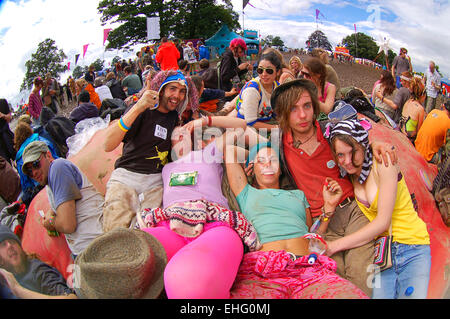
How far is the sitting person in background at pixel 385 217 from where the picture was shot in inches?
66.2

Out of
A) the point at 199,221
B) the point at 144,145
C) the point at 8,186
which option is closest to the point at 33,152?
the point at 144,145

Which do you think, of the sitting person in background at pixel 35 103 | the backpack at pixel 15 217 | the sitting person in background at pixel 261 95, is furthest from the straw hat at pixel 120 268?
→ the sitting person in background at pixel 35 103

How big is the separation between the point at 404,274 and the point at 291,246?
0.62 meters

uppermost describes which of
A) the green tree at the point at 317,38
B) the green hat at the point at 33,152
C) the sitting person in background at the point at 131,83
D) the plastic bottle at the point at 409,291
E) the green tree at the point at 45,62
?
the green tree at the point at 317,38

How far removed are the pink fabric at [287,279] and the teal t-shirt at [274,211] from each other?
6.6 inches

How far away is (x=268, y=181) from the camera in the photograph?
2.08m

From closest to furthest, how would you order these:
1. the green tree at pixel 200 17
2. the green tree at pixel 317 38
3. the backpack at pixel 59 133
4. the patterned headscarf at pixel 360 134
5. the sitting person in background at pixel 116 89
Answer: the patterned headscarf at pixel 360 134 → the green tree at pixel 317 38 → the green tree at pixel 200 17 → the backpack at pixel 59 133 → the sitting person in background at pixel 116 89

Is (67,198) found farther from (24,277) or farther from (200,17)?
(200,17)

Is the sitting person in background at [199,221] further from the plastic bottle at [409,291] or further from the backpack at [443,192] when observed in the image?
the backpack at [443,192]

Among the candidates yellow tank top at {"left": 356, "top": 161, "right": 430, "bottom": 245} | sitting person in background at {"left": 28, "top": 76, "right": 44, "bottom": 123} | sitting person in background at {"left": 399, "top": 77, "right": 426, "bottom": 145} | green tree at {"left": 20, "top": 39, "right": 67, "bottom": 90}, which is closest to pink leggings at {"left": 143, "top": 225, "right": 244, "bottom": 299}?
yellow tank top at {"left": 356, "top": 161, "right": 430, "bottom": 245}

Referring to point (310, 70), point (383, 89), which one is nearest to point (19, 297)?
point (310, 70)
